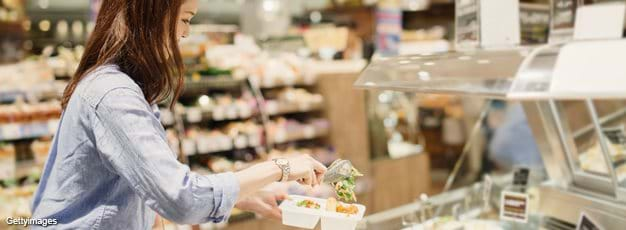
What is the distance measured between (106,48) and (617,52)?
134 cm

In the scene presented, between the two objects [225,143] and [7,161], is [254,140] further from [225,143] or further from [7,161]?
[7,161]

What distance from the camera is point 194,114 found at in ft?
14.9

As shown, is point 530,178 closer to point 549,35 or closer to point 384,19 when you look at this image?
point 549,35

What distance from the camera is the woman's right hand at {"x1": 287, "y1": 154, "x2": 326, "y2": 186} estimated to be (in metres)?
1.65

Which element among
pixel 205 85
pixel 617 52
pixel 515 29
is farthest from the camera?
pixel 205 85

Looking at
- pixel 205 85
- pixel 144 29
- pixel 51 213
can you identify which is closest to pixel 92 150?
pixel 51 213

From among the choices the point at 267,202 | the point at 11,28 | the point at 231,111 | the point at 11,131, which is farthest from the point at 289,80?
the point at 267,202

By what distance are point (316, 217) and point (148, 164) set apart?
2.28ft

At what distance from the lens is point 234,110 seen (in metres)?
4.80

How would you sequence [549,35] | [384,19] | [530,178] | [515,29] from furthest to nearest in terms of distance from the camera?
[384,19]
[530,178]
[549,35]
[515,29]

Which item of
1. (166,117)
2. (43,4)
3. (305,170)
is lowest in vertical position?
(166,117)

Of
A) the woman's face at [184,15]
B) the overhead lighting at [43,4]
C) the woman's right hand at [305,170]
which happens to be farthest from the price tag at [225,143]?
the overhead lighting at [43,4]

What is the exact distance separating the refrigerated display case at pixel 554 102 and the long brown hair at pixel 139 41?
767mm

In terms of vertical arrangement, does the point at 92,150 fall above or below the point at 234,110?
above
